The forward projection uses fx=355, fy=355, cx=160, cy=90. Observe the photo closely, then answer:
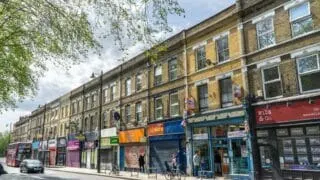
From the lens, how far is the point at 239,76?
22625 mm

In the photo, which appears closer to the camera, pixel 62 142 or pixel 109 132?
pixel 109 132

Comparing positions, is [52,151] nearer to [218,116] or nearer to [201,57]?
[201,57]

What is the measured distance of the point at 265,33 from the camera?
21.4 meters

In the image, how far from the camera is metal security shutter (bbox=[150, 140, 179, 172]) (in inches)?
1111

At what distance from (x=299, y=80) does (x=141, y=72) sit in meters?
17.6

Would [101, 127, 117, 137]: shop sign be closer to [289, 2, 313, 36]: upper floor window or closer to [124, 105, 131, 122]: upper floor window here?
[124, 105, 131, 122]: upper floor window

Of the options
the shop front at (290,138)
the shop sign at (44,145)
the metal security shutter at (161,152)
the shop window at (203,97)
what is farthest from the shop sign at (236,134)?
the shop sign at (44,145)

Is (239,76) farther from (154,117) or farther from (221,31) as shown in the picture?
(154,117)

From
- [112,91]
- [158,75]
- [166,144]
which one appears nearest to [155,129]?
[166,144]

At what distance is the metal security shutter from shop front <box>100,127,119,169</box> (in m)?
6.58

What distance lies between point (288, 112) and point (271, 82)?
7.48 ft

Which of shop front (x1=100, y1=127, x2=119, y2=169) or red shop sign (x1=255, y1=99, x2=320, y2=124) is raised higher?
red shop sign (x1=255, y1=99, x2=320, y2=124)

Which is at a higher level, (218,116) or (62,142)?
(218,116)

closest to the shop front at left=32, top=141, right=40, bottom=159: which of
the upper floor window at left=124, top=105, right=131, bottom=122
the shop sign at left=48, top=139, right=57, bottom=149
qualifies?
the shop sign at left=48, top=139, right=57, bottom=149
